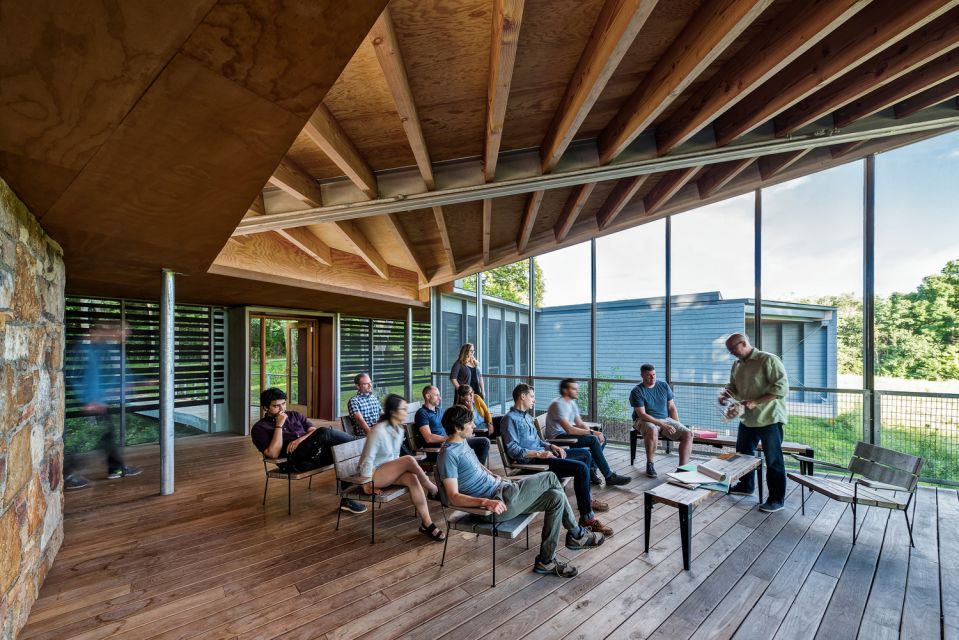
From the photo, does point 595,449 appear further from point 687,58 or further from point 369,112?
point 369,112

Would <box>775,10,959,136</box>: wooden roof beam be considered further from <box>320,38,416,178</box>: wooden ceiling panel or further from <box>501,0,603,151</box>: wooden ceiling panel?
<box>320,38,416,178</box>: wooden ceiling panel

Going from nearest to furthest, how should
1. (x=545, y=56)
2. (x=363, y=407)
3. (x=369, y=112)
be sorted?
1. (x=545, y=56)
2. (x=369, y=112)
3. (x=363, y=407)

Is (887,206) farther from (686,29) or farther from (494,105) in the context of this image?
(494,105)

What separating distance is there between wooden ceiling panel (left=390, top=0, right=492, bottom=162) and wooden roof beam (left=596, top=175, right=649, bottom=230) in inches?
70.1

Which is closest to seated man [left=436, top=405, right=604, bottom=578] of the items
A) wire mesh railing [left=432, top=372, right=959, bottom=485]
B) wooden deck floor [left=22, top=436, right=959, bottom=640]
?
wooden deck floor [left=22, top=436, right=959, bottom=640]

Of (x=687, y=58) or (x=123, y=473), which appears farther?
(x=123, y=473)

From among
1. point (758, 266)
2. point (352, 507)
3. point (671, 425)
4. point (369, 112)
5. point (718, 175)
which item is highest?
point (718, 175)

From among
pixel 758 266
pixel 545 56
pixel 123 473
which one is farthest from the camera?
pixel 758 266

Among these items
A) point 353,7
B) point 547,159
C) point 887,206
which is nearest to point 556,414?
point 547,159

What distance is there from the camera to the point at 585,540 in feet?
10.0

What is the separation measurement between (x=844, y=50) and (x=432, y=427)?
4.21 metres

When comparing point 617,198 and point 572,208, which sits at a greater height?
point 617,198

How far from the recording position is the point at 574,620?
87.2 inches

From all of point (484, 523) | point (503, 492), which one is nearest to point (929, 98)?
point (503, 492)
